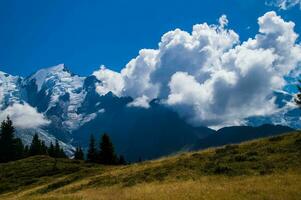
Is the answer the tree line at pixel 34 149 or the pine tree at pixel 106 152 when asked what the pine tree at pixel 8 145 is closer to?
the tree line at pixel 34 149

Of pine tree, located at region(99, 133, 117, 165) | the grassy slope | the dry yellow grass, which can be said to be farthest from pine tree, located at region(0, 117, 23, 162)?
the dry yellow grass

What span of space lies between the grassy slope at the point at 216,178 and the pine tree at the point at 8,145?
65.1 meters

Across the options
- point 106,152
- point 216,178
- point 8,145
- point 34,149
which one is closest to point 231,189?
point 216,178

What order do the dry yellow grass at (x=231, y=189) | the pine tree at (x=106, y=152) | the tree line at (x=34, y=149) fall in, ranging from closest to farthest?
the dry yellow grass at (x=231, y=189), the pine tree at (x=106, y=152), the tree line at (x=34, y=149)

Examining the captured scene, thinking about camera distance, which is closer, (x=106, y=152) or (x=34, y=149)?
(x=106, y=152)

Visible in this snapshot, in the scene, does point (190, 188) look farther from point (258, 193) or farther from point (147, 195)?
point (258, 193)

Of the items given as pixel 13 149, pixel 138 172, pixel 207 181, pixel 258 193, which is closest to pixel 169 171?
pixel 138 172

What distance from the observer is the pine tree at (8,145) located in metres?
126

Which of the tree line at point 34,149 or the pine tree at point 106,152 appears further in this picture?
the tree line at point 34,149

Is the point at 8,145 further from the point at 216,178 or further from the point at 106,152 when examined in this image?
the point at 216,178

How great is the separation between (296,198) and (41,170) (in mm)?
57999

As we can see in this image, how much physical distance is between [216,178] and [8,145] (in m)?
101

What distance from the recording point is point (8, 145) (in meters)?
128

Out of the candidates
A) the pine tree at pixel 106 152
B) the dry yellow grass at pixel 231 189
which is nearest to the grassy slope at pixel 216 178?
the dry yellow grass at pixel 231 189
